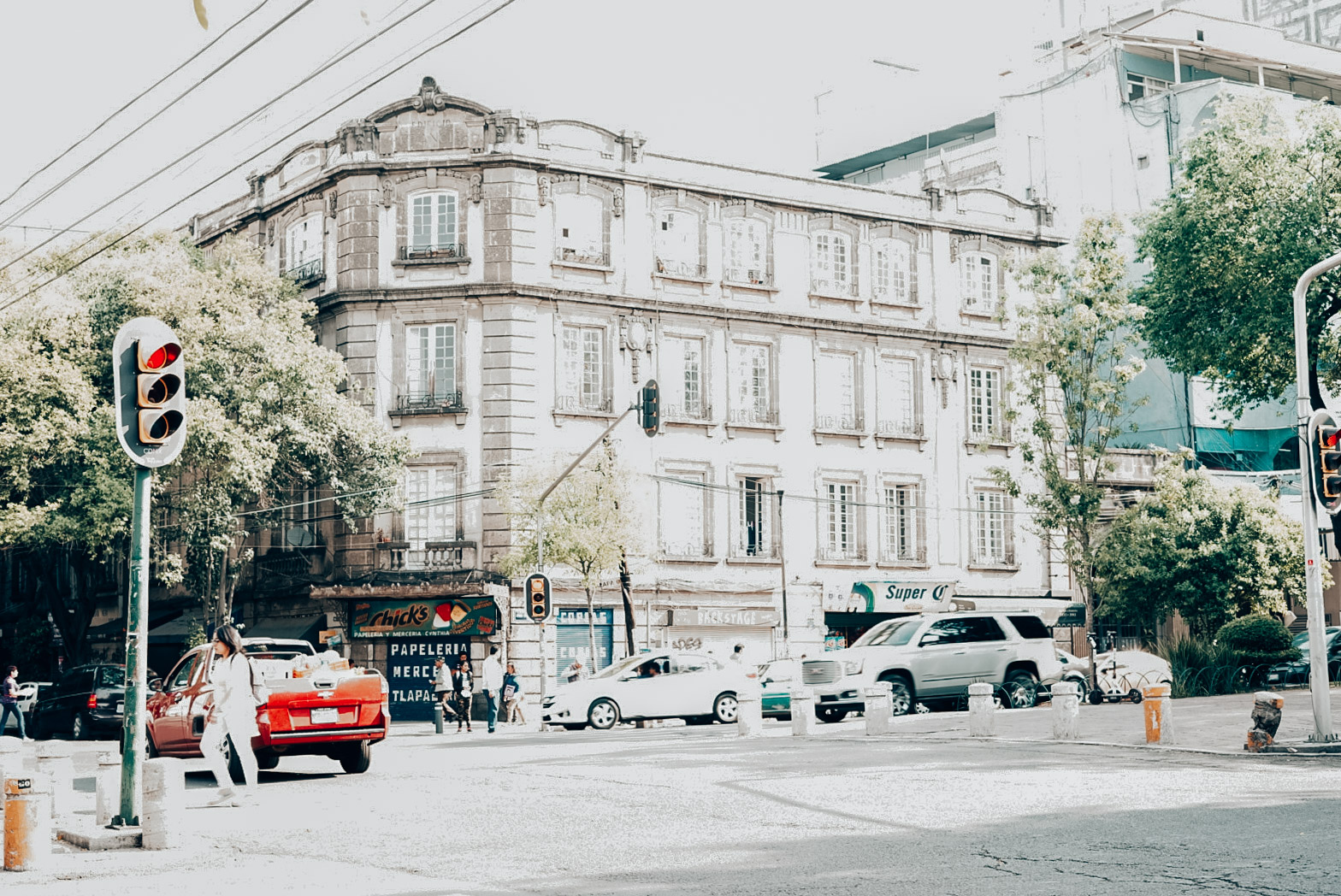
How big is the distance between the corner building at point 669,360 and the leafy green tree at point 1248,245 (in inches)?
270

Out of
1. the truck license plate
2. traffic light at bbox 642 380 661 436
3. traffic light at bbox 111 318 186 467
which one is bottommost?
the truck license plate

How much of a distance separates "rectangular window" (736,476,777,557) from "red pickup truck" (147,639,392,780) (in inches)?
905

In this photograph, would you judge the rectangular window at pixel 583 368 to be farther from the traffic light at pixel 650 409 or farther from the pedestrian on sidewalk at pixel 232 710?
the pedestrian on sidewalk at pixel 232 710

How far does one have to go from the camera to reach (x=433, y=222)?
39062 mm

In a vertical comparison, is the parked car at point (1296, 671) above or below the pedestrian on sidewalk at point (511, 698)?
above

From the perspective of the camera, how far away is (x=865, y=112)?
55.5 m

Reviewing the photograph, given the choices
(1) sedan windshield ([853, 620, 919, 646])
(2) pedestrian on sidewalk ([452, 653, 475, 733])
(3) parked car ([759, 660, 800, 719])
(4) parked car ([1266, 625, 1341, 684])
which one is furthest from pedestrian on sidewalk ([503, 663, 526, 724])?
(4) parked car ([1266, 625, 1341, 684])

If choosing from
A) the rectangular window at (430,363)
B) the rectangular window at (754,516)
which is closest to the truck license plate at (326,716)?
the rectangular window at (430,363)

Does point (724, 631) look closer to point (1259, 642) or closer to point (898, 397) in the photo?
point (898, 397)

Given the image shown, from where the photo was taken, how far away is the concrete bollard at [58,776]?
12.2 metres

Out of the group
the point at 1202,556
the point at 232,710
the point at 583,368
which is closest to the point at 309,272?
the point at 583,368

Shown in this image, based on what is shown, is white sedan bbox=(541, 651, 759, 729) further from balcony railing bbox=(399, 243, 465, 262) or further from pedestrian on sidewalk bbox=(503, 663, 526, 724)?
balcony railing bbox=(399, 243, 465, 262)

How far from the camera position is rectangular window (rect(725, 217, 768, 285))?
4144 cm

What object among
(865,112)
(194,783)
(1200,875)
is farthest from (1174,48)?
(1200,875)
